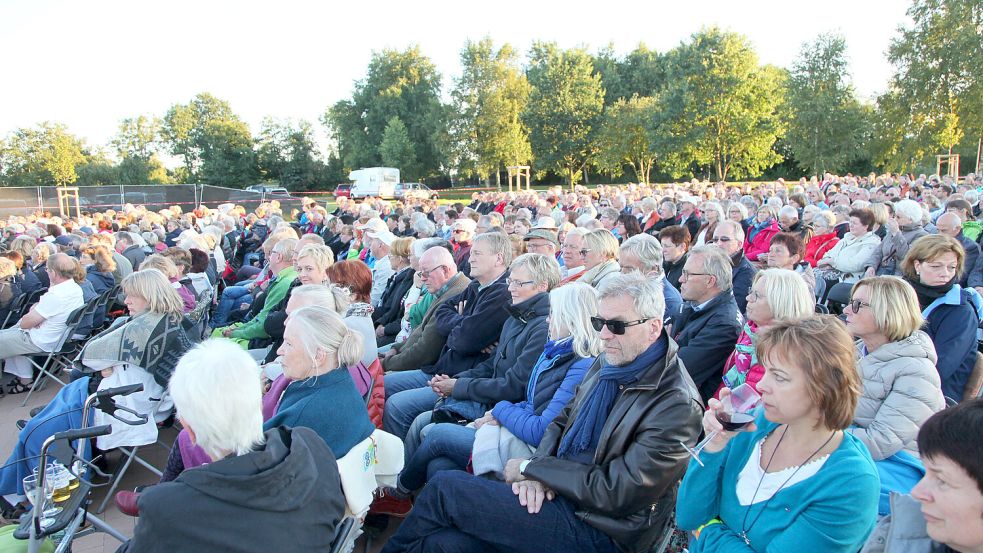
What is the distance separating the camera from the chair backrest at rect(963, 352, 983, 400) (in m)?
3.25

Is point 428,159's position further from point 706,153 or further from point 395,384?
point 395,384

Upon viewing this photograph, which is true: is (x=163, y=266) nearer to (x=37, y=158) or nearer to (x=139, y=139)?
(x=37, y=158)

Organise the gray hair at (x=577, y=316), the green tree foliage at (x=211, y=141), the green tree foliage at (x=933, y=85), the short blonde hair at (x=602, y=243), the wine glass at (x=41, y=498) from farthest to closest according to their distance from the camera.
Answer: the green tree foliage at (x=211, y=141) → the green tree foliage at (x=933, y=85) → the short blonde hair at (x=602, y=243) → the gray hair at (x=577, y=316) → the wine glass at (x=41, y=498)

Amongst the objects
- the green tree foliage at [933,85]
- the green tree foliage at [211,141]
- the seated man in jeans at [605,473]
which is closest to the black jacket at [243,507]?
the seated man in jeans at [605,473]

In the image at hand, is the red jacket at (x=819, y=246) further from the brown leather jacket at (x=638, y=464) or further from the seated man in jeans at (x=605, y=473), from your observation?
the brown leather jacket at (x=638, y=464)

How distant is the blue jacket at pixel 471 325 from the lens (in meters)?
4.16

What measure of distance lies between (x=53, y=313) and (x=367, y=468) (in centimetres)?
478

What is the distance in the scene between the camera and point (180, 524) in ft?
5.96

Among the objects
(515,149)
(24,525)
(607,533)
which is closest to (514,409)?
(607,533)

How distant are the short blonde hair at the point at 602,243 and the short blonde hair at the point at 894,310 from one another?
2445 millimetres

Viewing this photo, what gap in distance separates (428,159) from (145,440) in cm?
4489

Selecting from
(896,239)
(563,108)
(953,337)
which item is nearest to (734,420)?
(953,337)

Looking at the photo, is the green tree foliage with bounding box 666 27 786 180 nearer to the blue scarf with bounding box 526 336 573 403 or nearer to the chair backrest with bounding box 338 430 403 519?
the blue scarf with bounding box 526 336 573 403

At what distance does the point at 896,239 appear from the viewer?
6348 millimetres
